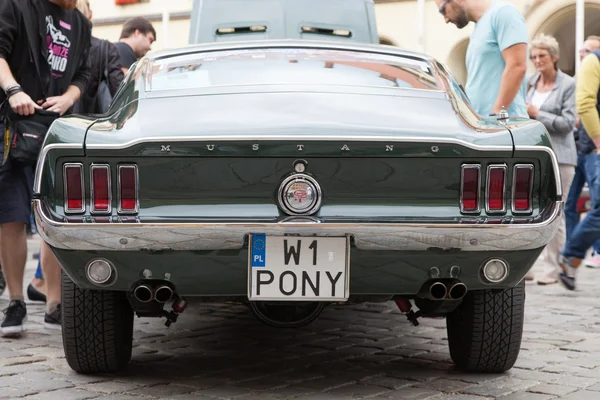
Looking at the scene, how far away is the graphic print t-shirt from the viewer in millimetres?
5230

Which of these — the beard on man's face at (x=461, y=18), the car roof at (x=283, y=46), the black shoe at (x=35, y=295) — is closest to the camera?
the car roof at (x=283, y=46)

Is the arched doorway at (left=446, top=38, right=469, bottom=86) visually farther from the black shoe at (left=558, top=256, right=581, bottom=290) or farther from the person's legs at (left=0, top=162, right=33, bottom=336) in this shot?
the person's legs at (left=0, top=162, right=33, bottom=336)

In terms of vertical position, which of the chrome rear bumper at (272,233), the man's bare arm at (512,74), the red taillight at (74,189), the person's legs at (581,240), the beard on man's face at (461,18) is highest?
the beard on man's face at (461,18)

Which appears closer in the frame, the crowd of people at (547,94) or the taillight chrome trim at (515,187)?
the taillight chrome trim at (515,187)

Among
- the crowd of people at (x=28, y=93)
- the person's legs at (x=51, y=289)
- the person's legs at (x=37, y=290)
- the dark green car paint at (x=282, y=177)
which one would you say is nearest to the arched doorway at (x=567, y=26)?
the person's legs at (x=37, y=290)

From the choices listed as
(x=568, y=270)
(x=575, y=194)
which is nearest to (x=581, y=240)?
(x=568, y=270)

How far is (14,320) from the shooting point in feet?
16.4

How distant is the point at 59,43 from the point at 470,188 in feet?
9.28

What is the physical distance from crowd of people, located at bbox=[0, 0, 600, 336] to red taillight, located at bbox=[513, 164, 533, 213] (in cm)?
231

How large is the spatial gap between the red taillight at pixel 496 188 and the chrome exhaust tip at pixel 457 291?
12.2 inches

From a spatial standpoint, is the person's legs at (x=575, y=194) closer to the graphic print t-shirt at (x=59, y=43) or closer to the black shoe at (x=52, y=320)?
the graphic print t-shirt at (x=59, y=43)

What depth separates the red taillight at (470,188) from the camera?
3434 millimetres

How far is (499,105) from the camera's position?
5703 mm

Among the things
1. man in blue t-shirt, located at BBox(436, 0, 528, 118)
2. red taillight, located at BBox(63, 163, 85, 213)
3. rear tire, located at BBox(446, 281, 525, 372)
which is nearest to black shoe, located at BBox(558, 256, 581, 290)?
man in blue t-shirt, located at BBox(436, 0, 528, 118)
